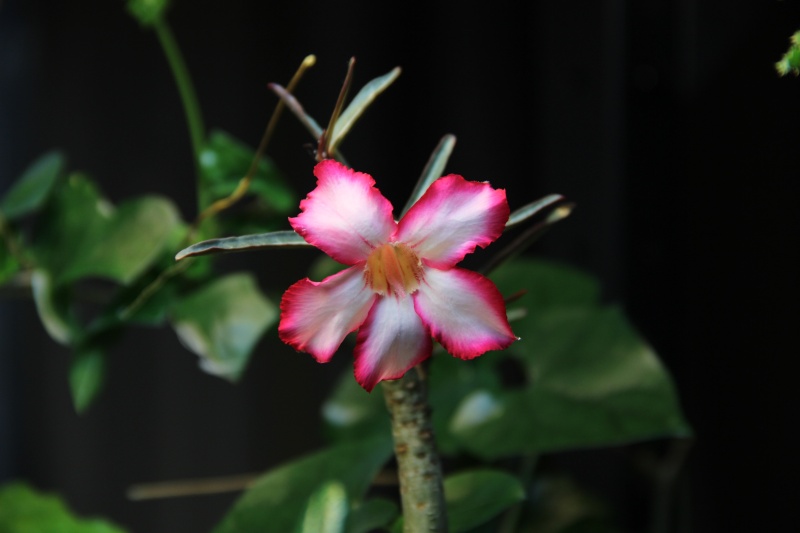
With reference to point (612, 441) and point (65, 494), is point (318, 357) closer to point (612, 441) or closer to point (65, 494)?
point (612, 441)

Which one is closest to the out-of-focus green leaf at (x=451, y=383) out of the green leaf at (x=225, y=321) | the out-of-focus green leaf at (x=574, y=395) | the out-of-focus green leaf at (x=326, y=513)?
the out-of-focus green leaf at (x=574, y=395)

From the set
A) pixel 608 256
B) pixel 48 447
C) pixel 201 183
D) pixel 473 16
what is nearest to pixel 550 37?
pixel 473 16

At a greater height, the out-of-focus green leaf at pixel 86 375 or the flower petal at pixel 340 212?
the flower petal at pixel 340 212

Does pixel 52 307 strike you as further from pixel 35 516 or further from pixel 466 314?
pixel 466 314

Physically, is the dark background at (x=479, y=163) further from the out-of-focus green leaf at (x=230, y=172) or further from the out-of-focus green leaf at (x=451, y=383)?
the out-of-focus green leaf at (x=230, y=172)

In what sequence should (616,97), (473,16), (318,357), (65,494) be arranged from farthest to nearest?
(65,494) < (473,16) < (616,97) < (318,357)

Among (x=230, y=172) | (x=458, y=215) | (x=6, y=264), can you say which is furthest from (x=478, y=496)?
(x=6, y=264)

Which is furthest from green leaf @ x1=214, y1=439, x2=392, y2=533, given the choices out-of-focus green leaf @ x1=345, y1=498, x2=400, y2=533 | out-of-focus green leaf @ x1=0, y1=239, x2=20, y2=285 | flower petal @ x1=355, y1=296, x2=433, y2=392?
out-of-focus green leaf @ x1=0, y1=239, x2=20, y2=285
